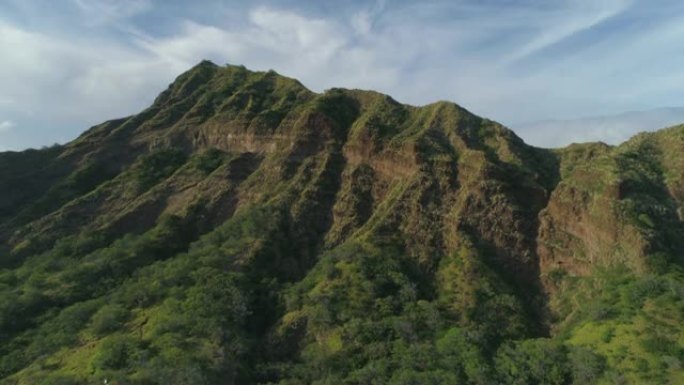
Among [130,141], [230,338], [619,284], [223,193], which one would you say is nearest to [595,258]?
[619,284]

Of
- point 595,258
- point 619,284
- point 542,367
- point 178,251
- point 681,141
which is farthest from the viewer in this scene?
point 178,251

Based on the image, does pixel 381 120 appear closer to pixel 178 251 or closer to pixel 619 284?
pixel 178 251

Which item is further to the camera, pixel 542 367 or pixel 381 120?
Result: pixel 381 120

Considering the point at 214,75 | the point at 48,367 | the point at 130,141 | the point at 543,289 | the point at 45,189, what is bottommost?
the point at 48,367

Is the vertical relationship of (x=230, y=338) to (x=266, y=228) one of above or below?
Result: below

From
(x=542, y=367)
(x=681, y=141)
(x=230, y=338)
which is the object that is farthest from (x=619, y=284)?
(x=230, y=338)

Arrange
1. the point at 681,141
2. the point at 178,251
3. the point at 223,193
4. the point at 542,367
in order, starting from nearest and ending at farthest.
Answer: the point at 542,367
the point at 681,141
the point at 178,251
the point at 223,193
